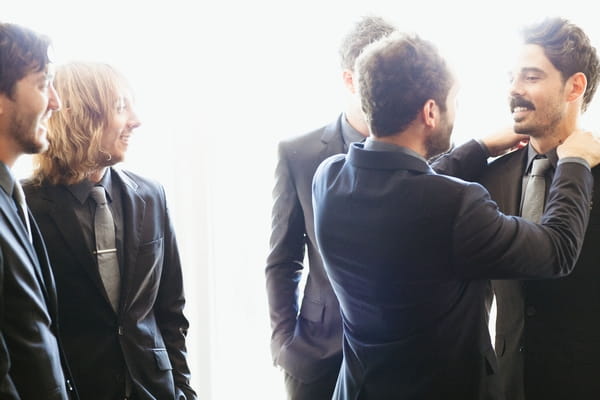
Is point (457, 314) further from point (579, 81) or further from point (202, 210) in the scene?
point (202, 210)

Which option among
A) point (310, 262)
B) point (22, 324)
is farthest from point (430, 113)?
point (22, 324)

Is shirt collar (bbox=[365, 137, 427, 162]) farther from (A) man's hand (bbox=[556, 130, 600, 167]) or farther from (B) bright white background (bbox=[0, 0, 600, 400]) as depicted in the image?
(B) bright white background (bbox=[0, 0, 600, 400])

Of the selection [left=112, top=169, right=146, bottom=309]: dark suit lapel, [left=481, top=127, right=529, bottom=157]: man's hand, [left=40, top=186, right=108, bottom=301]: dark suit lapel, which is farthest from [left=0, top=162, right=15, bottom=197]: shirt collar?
[left=481, top=127, right=529, bottom=157]: man's hand

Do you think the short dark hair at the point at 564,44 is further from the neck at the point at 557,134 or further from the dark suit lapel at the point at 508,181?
the dark suit lapel at the point at 508,181

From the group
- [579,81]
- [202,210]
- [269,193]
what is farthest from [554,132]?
[202,210]

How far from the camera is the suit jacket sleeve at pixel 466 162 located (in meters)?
1.88

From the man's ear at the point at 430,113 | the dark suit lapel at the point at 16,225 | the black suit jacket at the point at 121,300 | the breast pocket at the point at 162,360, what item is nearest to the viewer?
the dark suit lapel at the point at 16,225

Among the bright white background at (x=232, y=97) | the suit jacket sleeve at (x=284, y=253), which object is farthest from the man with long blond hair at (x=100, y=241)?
the bright white background at (x=232, y=97)

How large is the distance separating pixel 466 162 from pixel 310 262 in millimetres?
586

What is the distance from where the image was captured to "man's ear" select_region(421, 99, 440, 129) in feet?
4.89

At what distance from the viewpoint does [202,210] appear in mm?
2545

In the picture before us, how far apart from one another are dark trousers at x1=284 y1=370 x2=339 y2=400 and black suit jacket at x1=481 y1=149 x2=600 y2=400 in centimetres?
53

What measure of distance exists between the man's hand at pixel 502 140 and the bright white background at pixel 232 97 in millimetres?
377

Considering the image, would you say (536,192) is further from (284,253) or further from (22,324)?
(22,324)
